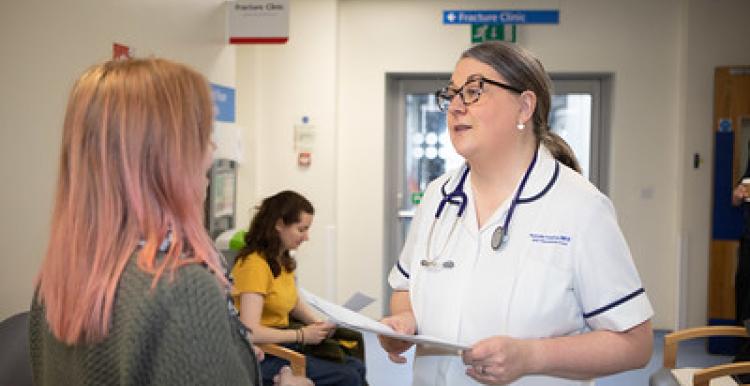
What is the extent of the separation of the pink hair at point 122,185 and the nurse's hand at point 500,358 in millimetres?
592

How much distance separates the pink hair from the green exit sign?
16.2 feet

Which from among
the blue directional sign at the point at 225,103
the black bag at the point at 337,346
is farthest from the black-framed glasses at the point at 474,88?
the blue directional sign at the point at 225,103

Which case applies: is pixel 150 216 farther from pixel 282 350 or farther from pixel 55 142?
pixel 282 350

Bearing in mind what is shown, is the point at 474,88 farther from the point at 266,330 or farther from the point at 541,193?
the point at 266,330

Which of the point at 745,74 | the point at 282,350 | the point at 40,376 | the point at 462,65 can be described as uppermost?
the point at 745,74

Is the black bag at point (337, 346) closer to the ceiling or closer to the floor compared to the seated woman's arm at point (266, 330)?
closer to the floor

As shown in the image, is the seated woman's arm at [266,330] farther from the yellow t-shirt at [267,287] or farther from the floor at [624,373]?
the floor at [624,373]

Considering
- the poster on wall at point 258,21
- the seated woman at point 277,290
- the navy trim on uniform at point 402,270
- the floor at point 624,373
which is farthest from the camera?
the floor at point 624,373

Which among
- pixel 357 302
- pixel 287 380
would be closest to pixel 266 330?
pixel 357 302

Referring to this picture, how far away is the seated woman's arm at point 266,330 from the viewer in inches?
113

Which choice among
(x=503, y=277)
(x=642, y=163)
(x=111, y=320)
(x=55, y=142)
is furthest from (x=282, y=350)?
(x=642, y=163)

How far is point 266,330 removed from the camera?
2.93 m

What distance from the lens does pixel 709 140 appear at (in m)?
5.41

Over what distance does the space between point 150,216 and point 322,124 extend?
15.6ft
